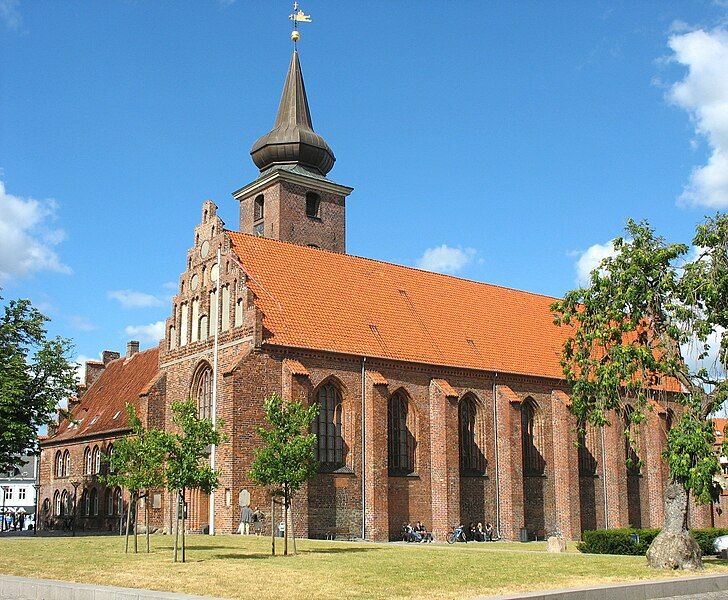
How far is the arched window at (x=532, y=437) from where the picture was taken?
149 ft

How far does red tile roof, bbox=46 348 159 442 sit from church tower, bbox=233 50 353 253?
1106 cm

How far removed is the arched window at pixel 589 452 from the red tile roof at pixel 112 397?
2449 cm

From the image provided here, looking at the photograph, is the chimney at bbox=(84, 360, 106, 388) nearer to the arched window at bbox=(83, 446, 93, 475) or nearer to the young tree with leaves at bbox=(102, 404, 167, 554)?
the arched window at bbox=(83, 446, 93, 475)

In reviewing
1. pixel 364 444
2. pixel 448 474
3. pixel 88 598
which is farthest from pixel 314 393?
pixel 88 598

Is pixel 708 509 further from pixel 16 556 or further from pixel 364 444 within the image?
pixel 16 556

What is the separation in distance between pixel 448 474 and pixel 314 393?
24.0ft

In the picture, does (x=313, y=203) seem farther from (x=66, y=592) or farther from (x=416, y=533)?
(x=66, y=592)

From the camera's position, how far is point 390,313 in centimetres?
4406

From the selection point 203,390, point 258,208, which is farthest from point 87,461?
point 258,208

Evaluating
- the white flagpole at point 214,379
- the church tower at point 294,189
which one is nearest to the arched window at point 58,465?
the church tower at point 294,189

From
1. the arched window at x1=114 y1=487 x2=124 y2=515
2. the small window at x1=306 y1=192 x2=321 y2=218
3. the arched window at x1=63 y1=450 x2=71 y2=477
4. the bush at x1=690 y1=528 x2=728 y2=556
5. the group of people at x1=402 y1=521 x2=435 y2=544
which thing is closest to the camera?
the bush at x1=690 y1=528 x2=728 y2=556

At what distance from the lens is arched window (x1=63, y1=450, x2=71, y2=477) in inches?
2235

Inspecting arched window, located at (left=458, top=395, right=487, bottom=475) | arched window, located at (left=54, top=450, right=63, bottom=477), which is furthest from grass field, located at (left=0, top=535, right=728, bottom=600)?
arched window, located at (left=54, top=450, right=63, bottom=477)

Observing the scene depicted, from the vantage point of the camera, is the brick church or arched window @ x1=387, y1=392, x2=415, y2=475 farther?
arched window @ x1=387, y1=392, x2=415, y2=475
